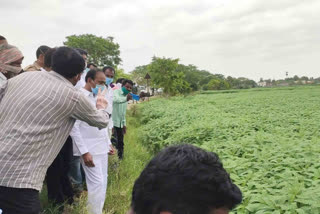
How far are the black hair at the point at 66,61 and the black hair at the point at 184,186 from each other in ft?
4.92

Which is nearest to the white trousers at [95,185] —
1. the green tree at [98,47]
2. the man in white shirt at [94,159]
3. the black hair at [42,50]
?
the man in white shirt at [94,159]

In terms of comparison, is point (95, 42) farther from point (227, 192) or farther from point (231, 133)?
point (227, 192)

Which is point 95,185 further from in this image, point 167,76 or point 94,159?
point 167,76

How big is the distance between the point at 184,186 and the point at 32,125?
145 centimetres

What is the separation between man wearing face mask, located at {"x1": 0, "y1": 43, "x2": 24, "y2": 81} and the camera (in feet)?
10.0

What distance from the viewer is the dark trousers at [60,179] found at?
11.9ft

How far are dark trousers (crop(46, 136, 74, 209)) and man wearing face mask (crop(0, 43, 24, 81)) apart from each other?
110 cm

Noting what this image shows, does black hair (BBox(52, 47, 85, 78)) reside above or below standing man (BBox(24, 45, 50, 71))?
below

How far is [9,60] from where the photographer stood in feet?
10.1

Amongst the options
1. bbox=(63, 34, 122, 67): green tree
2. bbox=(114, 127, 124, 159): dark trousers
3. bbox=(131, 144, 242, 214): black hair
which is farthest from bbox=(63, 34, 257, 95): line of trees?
bbox=(131, 144, 242, 214): black hair

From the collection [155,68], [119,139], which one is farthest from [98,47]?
[119,139]

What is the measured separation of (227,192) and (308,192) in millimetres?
2075

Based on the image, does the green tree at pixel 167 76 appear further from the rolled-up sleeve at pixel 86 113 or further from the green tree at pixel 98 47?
the rolled-up sleeve at pixel 86 113

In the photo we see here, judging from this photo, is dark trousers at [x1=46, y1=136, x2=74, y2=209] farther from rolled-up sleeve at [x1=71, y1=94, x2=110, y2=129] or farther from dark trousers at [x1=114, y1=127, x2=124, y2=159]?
dark trousers at [x1=114, y1=127, x2=124, y2=159]
